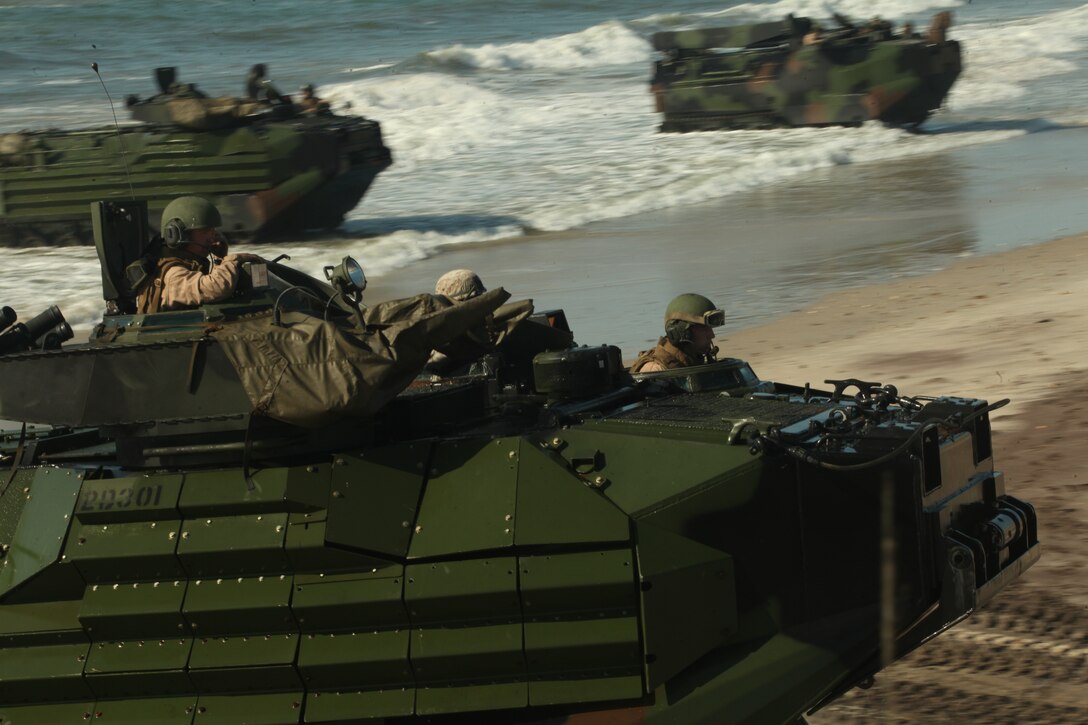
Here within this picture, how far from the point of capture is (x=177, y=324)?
A: 5.89 m

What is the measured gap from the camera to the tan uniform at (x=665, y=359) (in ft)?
24.5

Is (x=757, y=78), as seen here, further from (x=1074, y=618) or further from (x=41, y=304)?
(x=1074, y=618)

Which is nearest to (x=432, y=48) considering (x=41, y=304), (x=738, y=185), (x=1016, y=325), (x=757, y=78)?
(x=757, y=78)

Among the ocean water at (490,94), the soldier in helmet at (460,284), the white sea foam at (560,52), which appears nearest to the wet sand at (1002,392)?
the soldier in helmet at (460,284)

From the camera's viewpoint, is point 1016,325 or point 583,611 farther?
point 1016,325

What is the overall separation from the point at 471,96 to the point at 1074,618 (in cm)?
3274

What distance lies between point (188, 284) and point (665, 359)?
7.68 ft

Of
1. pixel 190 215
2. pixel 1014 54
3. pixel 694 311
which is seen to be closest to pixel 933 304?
pixel 694 311

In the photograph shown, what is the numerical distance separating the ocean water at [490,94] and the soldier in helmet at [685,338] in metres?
4.23

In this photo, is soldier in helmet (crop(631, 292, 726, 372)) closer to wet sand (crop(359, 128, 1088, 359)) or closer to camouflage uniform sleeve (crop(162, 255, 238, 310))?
camouflage uniform sleeve (crop(162, 255, 238, 310))

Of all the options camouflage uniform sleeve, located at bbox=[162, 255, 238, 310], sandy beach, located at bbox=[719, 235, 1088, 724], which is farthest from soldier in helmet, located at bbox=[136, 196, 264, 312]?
sandy beach, located at bbox=[719, 235, 1088, 724]

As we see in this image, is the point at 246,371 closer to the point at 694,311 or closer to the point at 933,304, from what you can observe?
the point at 694,311

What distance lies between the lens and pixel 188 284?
616cm

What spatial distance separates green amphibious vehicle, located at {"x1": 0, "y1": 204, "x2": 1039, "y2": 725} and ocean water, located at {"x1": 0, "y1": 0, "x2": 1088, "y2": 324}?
4.78 meters
